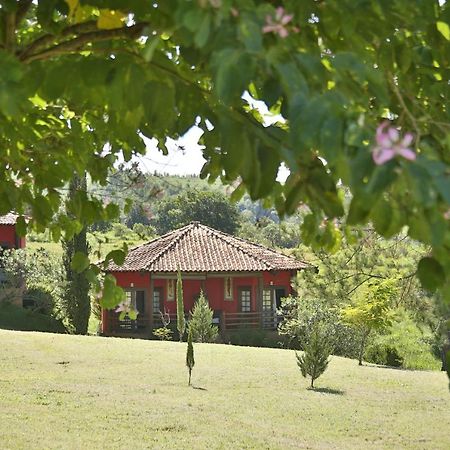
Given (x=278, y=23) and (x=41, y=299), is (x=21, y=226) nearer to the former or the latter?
(x=278, y=23)

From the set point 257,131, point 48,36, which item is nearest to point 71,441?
point 48,36

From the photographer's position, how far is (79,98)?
2148 mm

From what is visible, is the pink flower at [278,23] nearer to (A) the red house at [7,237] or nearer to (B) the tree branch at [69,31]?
(B) the tree branch at [69,31]

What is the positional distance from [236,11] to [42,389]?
13010 mm

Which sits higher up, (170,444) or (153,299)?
(153,299)

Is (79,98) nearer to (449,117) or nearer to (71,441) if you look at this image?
(449,117)

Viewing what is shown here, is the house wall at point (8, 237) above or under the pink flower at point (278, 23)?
above

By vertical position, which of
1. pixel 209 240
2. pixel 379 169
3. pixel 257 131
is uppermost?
pixel 209 240

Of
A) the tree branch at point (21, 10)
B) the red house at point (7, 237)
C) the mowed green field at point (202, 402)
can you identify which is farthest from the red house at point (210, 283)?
the tree branch at point (21, 10)

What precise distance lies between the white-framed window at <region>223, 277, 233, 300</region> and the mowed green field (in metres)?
10.4

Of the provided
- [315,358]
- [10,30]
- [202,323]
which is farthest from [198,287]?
[10,30]

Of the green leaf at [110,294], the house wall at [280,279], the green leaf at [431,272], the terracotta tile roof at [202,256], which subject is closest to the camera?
the green leaf at [431,272]

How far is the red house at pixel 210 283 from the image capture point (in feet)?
98.4

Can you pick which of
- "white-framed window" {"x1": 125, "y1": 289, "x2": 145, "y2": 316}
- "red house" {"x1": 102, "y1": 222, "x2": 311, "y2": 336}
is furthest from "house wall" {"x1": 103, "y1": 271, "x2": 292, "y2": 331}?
"white-framed window" {"x1": 125, "y1": 289, "x2": 145, "y2": 316}
